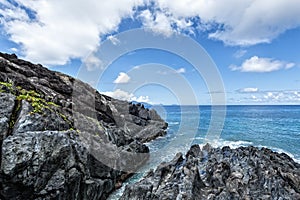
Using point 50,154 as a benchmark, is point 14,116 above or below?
above

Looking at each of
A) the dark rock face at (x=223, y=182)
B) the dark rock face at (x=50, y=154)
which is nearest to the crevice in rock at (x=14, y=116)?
the dark rock face at (x=50, y=154)

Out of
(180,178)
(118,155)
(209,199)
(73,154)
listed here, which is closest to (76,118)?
(118,155)

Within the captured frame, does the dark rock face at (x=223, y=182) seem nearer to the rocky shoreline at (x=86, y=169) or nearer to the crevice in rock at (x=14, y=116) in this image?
the rocky shoreline at (x=86, y=169)

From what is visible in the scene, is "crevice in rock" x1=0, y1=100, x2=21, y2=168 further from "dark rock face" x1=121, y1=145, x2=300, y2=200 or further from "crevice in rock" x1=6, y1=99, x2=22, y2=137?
"dark rock face" x1=121, y1=145, x2=300, y2=200

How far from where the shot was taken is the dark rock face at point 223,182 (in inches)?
611

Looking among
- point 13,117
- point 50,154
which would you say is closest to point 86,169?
point 50,154

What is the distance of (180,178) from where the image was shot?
17.8m

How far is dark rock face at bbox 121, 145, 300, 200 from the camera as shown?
50.9ft

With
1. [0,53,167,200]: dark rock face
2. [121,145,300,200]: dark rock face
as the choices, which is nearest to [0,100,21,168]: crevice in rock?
[0,53,167,200]: dark rock face

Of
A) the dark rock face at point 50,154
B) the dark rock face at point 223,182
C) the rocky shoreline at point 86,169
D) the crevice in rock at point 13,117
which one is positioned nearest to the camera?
the dark rock face at point 50,154

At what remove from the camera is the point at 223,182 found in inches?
698

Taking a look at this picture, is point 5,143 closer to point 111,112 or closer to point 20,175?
point 20,175

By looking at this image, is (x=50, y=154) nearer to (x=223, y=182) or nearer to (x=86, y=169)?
(x=86, y=169)

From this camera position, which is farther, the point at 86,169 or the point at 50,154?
the point at 86,169
